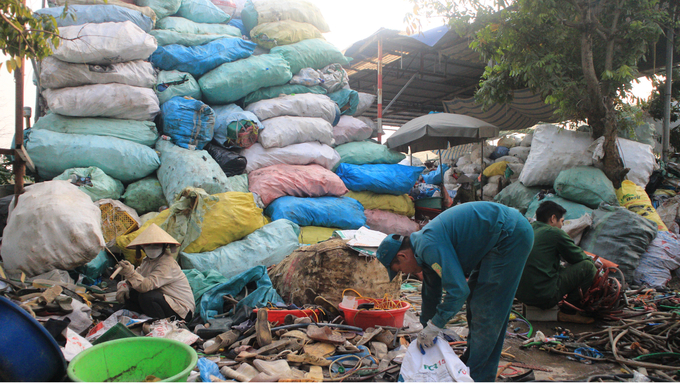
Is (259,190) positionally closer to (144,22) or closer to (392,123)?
(144,22)

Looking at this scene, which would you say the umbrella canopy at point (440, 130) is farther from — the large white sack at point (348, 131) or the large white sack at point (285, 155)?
the large white sack at point (285, 155)

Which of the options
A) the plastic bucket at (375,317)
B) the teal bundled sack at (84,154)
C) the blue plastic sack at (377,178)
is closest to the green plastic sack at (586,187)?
the blue plastic sack at (377,178)

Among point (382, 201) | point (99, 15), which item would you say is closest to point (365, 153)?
point (382, 201)

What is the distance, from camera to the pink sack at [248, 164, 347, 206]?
4902mm

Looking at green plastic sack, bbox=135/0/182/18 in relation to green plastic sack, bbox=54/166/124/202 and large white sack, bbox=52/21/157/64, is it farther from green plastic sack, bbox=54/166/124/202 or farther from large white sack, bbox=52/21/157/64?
green plastic sack, bbox=54/166/124/202

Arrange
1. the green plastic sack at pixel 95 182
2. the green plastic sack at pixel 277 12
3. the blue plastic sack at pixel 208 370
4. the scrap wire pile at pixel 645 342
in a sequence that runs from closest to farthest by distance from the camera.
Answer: the blue plastic sack at pixel 208 370, the scrap wire pile at pixel 645 342, the green plastic sack at pixel 95 182, the green plastic sack at pixel 277 12

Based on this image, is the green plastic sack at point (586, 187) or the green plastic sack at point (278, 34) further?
the green plastic sack at point (278, 34)

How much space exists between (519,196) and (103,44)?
558 cm

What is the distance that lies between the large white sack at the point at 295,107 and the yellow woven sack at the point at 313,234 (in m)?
1.67

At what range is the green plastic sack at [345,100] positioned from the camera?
6.36 metres

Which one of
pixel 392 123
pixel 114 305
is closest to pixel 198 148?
pixel 114 305

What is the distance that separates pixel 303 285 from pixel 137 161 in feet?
8.11

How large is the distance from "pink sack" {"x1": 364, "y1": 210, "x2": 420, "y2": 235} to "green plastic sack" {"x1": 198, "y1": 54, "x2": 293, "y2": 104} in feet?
7.38

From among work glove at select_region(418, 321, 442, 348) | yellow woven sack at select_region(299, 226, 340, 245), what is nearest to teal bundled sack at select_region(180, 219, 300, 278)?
yellow woven sack at select_region(299, 226, 340, 245)
